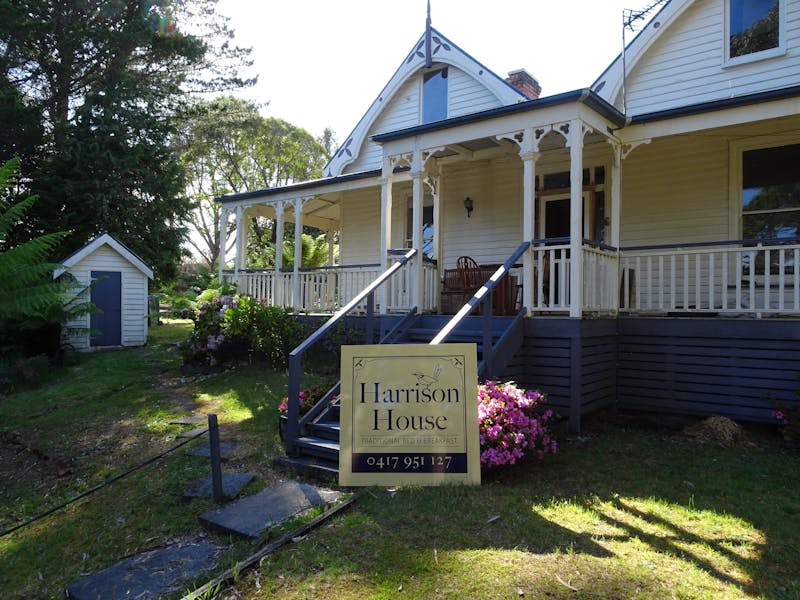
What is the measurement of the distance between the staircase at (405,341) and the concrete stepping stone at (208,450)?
2.57 ft

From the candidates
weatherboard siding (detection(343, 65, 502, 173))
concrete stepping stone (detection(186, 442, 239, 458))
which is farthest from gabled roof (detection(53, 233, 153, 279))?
concrete stepping stone (detection(186, 442, 239, 458))

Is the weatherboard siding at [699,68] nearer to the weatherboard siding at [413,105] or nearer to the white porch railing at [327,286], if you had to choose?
the weatherboard siding at [413,105]

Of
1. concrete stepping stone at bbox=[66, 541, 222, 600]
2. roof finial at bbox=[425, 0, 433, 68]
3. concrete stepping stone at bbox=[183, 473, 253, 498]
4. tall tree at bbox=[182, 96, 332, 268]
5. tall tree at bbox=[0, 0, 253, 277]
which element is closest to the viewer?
concrete stepping stone at bbox=[66, 541, 222, 600]

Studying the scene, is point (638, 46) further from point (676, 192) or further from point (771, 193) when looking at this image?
point (771, 193)

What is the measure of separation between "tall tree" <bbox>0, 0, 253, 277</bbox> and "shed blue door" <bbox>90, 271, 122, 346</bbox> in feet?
13.0

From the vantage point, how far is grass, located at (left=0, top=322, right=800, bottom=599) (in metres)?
2.96

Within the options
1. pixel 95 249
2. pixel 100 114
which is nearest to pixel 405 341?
pixel 95 249

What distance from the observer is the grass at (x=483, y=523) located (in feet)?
9.70

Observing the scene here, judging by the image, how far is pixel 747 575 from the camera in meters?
3.02

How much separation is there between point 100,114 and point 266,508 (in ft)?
56.5

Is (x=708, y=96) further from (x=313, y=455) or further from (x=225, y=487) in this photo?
(x=225, y=487)

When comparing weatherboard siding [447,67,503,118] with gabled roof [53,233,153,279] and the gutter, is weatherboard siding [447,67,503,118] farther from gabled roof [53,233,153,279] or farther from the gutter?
gabled roof [53,233,153,279]

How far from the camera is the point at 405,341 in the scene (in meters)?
7.41

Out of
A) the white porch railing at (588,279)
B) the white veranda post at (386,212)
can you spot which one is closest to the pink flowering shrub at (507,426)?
the white porch railing at (588,279)
